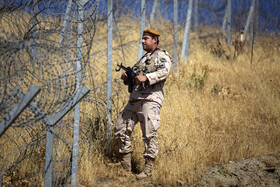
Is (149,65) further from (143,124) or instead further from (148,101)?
(143,124)

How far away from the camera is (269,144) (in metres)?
4.76

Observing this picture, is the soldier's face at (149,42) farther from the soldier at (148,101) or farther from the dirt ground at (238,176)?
the dirt ground at (238,176)

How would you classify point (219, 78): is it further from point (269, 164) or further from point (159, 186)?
point (159, 186)

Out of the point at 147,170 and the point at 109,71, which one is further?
the point at 109,71

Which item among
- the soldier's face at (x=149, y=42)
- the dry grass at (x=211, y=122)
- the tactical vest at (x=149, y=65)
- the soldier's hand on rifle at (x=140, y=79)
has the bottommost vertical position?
the dry grass at (x=211, y=122)

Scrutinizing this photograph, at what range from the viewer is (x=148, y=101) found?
3.60m

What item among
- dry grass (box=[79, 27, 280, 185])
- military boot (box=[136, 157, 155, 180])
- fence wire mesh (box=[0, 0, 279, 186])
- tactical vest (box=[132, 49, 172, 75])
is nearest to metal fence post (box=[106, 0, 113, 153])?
fence wire mesh (box=[0, 0, 279, 186])

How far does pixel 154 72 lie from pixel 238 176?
1.74 metres

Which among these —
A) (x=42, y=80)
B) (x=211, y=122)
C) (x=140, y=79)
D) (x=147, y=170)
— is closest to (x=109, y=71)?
(x=140, y=79)

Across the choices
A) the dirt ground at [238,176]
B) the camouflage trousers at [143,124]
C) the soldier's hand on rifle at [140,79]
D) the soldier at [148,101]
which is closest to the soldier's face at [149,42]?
the soldier at [148,101]

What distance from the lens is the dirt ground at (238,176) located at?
3.75 m

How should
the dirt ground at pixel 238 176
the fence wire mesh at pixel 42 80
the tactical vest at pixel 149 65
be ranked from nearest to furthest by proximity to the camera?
the fence wire mesh at pixel 42 80
the tactical vest at pixel 149 65
the dirt ground at pixel 238 176

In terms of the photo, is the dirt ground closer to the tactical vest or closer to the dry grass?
the dry grass

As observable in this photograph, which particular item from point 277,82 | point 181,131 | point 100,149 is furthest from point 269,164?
point 277,82
